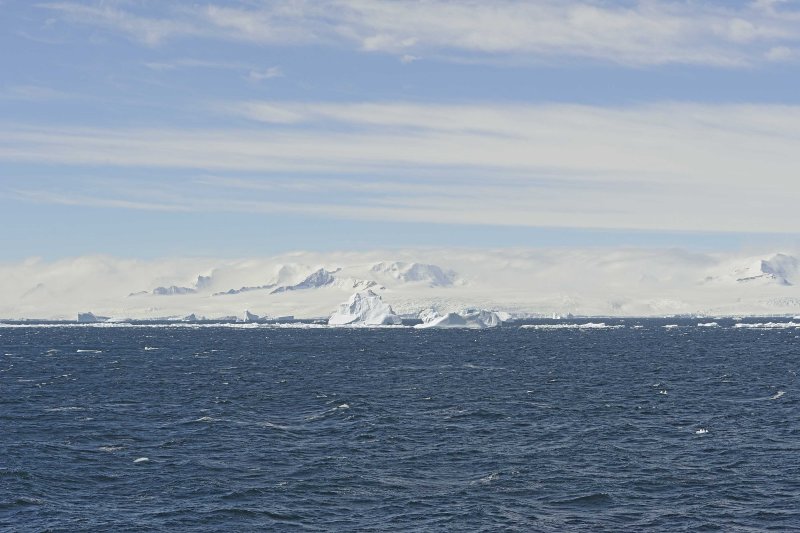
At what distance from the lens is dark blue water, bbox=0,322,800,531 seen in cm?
4669

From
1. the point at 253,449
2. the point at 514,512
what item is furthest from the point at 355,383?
the point at 514,512

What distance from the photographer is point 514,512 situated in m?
47.1

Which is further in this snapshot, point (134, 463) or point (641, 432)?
point (641, 432)

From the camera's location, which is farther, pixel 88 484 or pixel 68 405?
pixel 68 405

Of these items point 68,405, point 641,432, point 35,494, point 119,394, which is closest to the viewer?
point 35,494

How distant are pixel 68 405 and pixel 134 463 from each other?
32729 mm

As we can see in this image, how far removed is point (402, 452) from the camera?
63062mm

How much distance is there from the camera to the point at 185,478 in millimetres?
54469

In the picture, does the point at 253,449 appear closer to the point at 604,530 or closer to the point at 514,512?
the point at 514,512

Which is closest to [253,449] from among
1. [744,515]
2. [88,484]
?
[88,484]

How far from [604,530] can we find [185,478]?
2490cm

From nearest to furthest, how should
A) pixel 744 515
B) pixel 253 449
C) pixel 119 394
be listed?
pixel 744 515, pixel 253 449, pixel 119 394

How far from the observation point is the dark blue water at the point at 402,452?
46.7 metres

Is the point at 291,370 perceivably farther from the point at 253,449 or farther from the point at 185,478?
the point at 185,478
